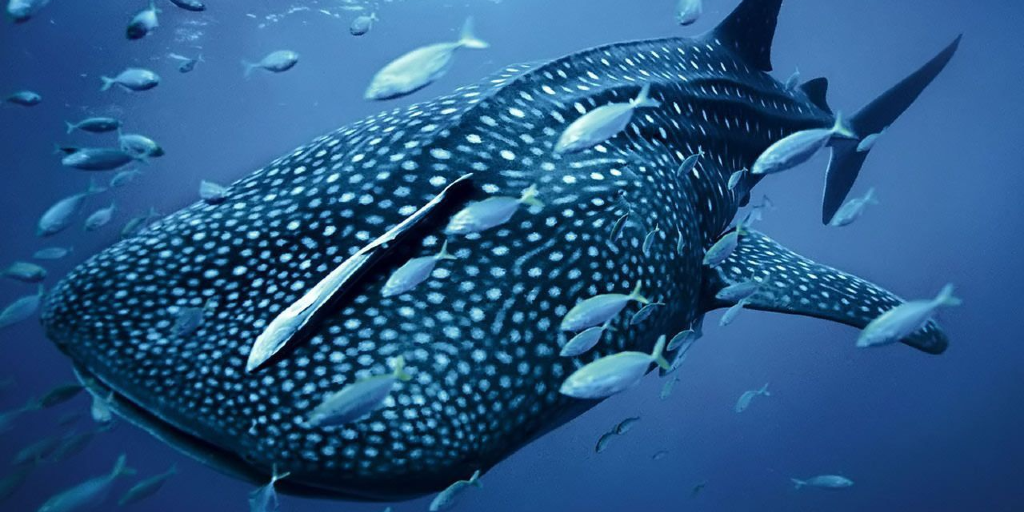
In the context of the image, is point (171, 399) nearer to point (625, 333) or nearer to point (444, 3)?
point (625, 333)

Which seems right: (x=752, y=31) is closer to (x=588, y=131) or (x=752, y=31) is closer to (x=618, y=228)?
(x=588, y=131)

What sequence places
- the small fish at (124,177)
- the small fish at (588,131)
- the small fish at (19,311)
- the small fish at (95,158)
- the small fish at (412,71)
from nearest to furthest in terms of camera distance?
the small fish at (588,131) < the small fish at (412,71) < the small fish at (95,158) < the small fish at (19,311) < the small fish at (124,177)

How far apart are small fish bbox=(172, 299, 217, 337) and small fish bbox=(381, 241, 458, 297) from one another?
2.14ft

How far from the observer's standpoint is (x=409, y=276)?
6.75ft

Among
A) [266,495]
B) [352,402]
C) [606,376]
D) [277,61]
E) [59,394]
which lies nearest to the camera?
[352,402]

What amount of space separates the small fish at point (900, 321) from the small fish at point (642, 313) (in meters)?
1.54

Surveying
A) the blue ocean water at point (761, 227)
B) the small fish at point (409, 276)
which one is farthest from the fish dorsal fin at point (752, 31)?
the blue ocean water at point (761, 227)

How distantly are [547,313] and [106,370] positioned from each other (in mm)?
1541

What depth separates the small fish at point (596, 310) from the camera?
2.35m

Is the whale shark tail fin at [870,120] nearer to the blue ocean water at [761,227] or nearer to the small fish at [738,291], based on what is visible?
the small fish at [738,291]

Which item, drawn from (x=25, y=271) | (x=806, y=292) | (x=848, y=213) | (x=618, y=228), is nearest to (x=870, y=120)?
(x=848, y=213)

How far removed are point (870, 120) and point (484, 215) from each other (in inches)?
227

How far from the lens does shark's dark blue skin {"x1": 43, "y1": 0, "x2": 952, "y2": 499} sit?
1.83 meters

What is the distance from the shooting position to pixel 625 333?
2.67m
